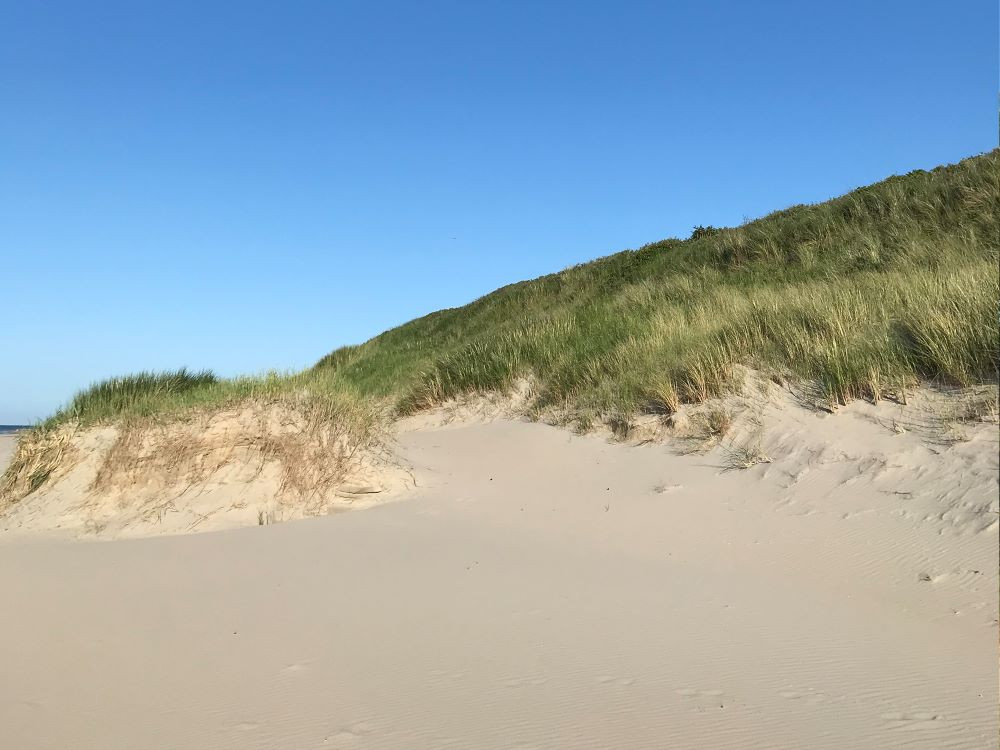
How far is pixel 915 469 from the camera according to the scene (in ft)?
15.4

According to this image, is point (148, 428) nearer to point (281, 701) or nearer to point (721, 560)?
point (281, 701)

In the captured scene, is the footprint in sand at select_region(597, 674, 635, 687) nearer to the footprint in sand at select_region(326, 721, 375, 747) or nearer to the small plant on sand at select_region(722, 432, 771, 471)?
the footprint in sand at select_region(326, 721, 375, 747)

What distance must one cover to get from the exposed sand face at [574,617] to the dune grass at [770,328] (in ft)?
2.78

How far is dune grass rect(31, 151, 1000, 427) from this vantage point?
5.94m

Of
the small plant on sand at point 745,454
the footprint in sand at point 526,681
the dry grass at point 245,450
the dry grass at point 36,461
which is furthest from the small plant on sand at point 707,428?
the dry grass at point 36,461

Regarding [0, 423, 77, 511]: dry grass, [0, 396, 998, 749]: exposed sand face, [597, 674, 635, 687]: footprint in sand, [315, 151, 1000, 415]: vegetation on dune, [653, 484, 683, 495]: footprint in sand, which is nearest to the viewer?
[0, 396, 998, 749]: exposed sand face

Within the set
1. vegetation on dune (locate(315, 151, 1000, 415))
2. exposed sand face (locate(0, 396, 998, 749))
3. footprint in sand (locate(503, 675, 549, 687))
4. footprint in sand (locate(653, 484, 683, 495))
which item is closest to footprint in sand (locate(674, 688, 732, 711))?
exposed sand face (locate(0, 396, 998, 749))

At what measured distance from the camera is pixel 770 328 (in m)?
7.44

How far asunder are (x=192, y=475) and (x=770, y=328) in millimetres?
6138

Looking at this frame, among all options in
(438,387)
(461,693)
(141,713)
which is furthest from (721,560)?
(438,387)

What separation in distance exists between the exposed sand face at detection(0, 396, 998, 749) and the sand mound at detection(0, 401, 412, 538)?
0.55 metres

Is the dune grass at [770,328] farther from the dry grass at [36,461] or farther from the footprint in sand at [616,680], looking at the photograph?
the footprint in sand at [616,680]

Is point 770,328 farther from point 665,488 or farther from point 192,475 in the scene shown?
point 192,475

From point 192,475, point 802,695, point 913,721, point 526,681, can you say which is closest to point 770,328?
point 802,695
